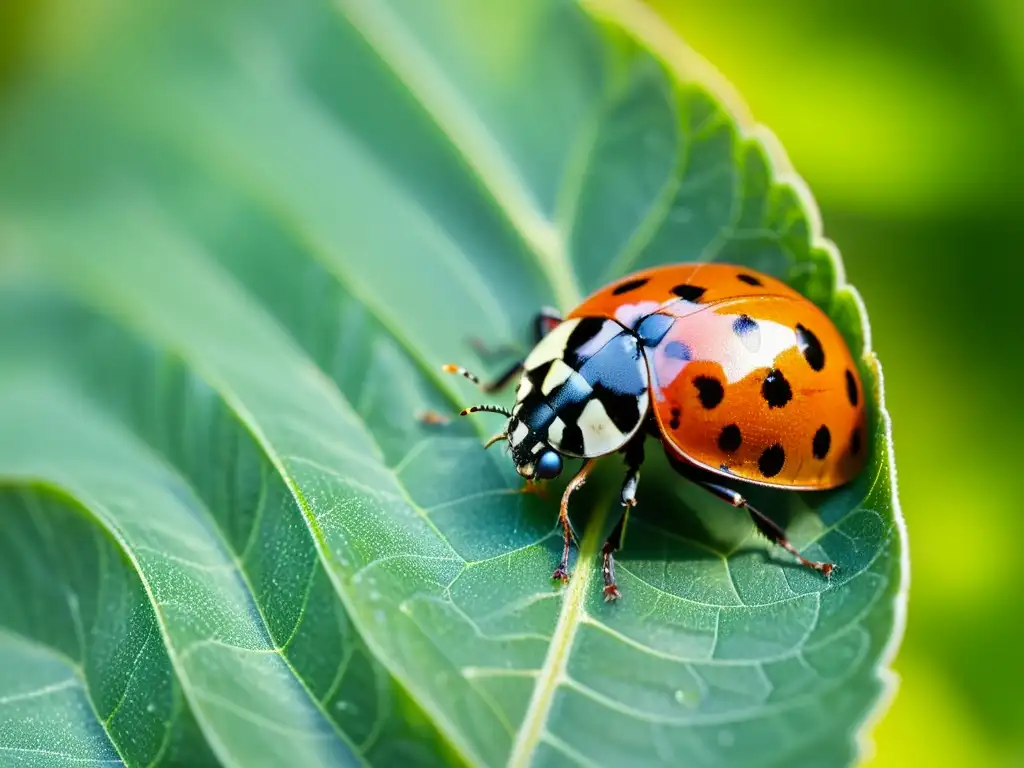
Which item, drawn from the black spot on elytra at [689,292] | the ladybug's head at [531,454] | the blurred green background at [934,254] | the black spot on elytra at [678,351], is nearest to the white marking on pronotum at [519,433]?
the ladybug's head at [531,454]

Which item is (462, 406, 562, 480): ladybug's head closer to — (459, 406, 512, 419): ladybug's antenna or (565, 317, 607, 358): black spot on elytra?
(459, 406, 512, 419): ladybug's antenna

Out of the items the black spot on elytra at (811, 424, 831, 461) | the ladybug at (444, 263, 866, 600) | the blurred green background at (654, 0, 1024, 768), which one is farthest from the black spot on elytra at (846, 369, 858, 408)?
the blurred green background at (654, 0, 1024, 768)

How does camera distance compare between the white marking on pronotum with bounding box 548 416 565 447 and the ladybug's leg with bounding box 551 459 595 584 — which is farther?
the white marking on pronotum with bounding box 548 416 565 447

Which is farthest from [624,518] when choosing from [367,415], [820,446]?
[367,415]

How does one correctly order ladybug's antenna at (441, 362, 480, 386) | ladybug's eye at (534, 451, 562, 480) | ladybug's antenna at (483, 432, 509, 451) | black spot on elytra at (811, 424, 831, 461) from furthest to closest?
ladybug's antenna at (441, 362, 480, 386) → ladybug's antenna at (483, 432, 509, 451) → ladybug's eye at (534, 451, 562, 480) → black spot on elytra at (811, 424, 831, 461)

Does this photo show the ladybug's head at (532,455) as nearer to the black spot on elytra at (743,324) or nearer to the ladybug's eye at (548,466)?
the ladybug's eye at (548,466)

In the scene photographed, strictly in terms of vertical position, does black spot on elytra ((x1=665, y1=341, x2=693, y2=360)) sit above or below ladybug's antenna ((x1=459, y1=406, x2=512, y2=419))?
below

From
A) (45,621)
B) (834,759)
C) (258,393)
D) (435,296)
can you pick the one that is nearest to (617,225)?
(435,296)
